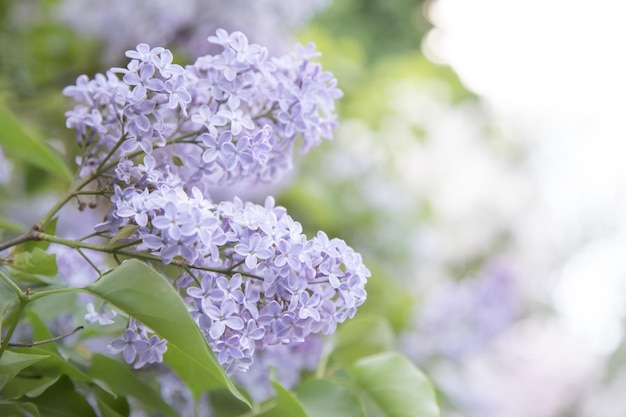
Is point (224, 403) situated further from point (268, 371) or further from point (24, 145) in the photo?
point (24, 145)

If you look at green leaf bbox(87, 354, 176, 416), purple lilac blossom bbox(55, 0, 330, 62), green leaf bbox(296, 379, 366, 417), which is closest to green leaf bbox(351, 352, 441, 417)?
green leaf bbox(296, 379, 366, 417)

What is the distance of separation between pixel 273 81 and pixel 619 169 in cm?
203

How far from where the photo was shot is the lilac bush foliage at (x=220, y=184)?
351 millimetres

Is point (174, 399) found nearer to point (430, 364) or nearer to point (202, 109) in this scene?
point (202, 109)

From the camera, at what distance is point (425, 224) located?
5.72 feet

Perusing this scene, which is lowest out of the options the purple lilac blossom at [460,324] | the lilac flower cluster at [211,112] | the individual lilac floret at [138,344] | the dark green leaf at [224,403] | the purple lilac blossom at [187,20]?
the individual lilac floret at [138,344]

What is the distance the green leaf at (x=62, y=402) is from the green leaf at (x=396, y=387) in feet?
0.54

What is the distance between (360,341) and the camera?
23.2 inches

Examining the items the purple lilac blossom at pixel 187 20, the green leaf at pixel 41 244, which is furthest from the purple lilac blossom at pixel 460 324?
the green leaf at pixel 41 244

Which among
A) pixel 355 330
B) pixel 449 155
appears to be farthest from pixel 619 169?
pixel 355 330

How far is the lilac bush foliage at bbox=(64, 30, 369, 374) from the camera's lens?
351 millimetres

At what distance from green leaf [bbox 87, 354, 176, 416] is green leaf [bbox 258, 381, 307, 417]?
0.07 metres

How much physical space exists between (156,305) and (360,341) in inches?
11.4

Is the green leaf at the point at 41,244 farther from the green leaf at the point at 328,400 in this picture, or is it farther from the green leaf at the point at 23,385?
the green leaf at the point at 328,400
